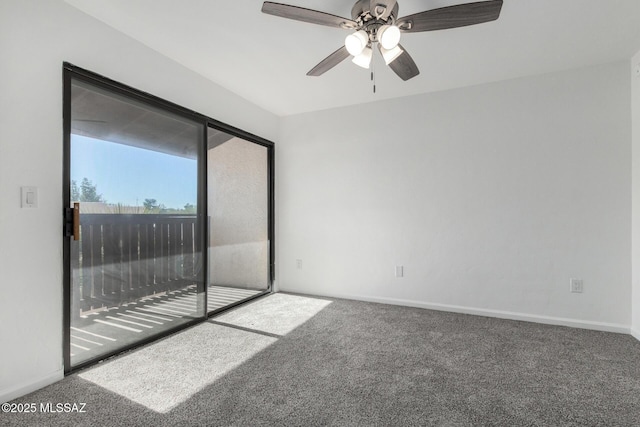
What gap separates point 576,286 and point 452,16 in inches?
107

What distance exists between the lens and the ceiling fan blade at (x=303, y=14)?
161 centimetres

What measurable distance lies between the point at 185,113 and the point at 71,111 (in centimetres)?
92

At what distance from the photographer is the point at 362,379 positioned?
1.92 metres

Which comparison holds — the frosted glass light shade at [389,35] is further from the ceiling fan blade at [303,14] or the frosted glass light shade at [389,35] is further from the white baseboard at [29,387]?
the white baseboard at [29,387]

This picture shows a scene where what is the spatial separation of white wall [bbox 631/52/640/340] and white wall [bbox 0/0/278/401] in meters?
4.31

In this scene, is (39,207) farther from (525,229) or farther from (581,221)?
(581,221)

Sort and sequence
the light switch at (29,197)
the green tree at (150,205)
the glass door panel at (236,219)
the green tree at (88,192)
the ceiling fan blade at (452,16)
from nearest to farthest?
the ceiling fan blade at (452,16) < the light switch at (29,197) < the green tree at (88,192) < the green tree at (150,205) < the glass door panel at (236,219)

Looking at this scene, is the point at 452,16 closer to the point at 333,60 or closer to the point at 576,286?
the point at 333,60

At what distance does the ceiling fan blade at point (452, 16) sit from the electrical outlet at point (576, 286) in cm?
255

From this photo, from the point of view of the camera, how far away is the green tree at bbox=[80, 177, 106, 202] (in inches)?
81.3

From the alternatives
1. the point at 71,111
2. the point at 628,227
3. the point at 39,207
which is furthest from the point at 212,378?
the point at 628,227

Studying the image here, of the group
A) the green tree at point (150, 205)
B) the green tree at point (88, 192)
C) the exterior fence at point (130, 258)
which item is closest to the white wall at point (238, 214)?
the exterior fence at point (130, 258)

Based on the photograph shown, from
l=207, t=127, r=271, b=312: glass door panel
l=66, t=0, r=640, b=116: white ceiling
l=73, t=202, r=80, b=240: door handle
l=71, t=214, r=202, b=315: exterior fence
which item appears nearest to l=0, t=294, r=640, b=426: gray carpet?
l=71, t=214, r=202, b=315: exterior fence

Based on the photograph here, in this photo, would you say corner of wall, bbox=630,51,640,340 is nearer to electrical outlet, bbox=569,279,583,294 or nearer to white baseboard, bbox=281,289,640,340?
white baseboard, bbox=281,289,640,340
